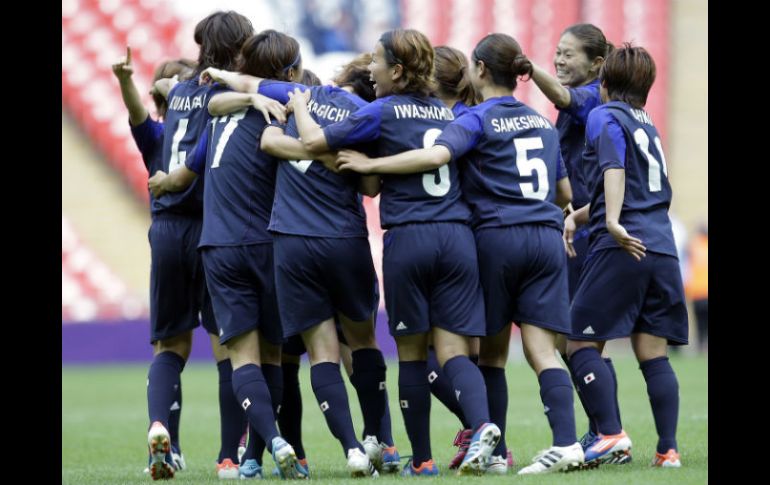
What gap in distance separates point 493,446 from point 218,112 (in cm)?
228

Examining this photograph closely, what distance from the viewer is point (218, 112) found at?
6.56 meters

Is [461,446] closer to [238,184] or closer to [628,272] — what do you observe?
[628,272]

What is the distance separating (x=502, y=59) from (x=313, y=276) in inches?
57.9

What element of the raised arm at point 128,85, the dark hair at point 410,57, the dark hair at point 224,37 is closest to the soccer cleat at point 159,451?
the raised arm at point 128,85

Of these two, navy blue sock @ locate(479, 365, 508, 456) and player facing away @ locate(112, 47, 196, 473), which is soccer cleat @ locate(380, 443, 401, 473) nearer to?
navy blue sock @ locate(479, 365, 508, 456)

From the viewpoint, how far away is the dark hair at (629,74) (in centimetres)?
658

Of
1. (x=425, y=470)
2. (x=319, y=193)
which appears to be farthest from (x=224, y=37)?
(x=425, y=470)

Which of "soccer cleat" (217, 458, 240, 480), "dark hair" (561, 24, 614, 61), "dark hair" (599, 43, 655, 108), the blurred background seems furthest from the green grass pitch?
the blurred background

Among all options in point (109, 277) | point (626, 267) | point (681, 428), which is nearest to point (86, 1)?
point (109, 277)

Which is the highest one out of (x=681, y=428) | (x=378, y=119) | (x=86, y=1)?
(x=86, y=1)

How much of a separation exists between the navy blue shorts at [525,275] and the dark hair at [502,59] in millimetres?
787

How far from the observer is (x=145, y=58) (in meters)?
20.7

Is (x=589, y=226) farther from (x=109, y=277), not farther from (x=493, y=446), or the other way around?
(x=109, y=277)
